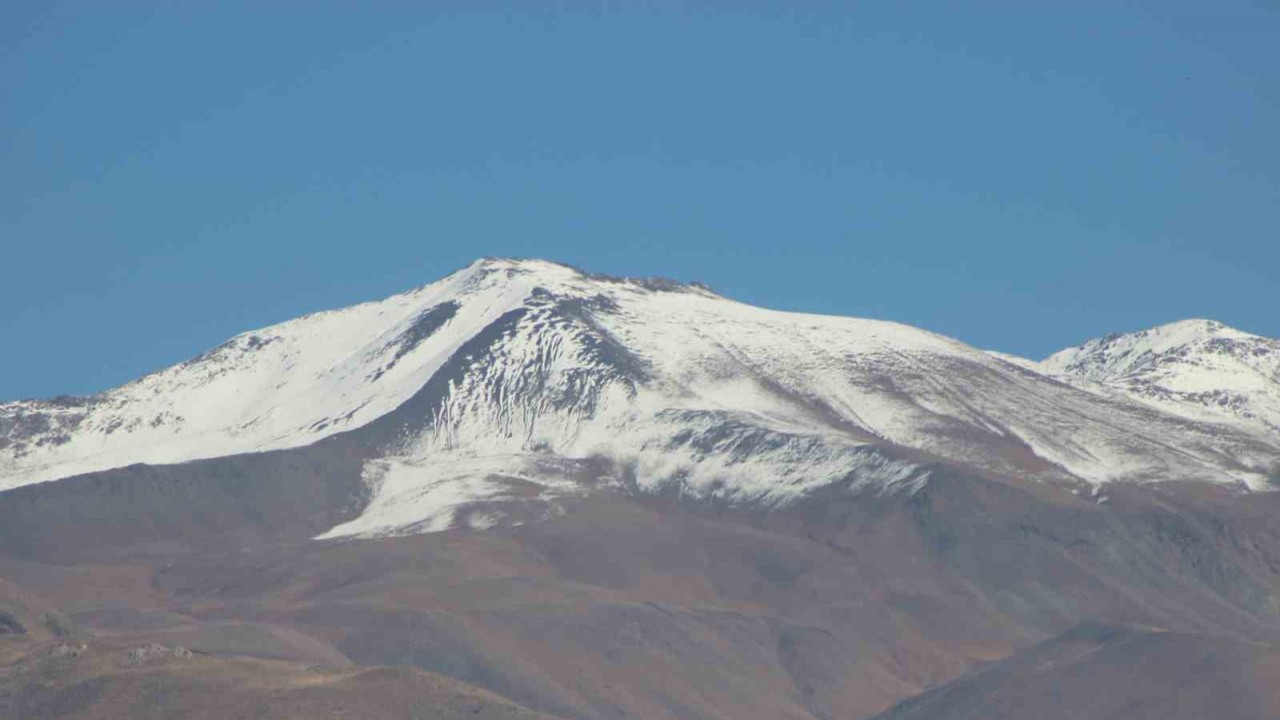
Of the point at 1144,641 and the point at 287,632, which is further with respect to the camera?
the point at 287,632

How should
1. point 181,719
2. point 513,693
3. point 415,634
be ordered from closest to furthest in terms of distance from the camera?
point 181,719, point 513,693, point 415,634

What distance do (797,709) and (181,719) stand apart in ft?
250

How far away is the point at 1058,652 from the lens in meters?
174

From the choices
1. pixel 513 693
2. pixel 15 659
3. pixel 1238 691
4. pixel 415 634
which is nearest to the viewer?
pixel 15 659

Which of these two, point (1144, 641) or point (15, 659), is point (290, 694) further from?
point (1144, 641)

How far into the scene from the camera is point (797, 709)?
7574 inches

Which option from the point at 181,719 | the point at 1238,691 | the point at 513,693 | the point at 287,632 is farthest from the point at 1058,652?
the point at 181,719

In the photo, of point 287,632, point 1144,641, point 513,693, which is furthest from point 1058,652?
point 287,632

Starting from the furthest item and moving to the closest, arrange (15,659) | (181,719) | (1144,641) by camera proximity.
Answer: (1144,641) < (15,659) < (181,719)

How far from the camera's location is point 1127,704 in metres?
159

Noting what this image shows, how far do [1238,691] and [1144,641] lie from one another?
13573 millimetres

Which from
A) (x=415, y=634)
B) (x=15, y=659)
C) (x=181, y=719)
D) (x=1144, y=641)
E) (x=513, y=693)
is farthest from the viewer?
(x=415, y=634)

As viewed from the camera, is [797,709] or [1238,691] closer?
[1238,691]

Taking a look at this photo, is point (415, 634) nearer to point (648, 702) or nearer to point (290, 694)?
point (648, 702)
